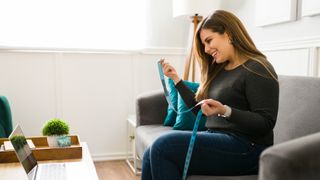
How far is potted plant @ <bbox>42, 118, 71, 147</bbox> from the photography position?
1628 millimetres

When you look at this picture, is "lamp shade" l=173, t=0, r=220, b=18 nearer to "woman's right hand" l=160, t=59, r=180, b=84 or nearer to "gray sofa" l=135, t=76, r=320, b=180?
"gray sofa" l=135, t=76, r=320, b=180

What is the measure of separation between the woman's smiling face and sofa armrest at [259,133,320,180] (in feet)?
2.21

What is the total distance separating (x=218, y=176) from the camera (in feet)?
4.25

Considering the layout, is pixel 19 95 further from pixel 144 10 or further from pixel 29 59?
pixel 144 10

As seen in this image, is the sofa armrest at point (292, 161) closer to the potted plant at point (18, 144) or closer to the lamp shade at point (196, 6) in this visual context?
the potted plant at point (18, 144)

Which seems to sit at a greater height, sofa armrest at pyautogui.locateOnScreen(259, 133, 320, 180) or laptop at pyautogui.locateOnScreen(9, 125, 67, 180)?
sofa armrest at pyautogui.locateOnScreen(259, 133, 320, 180)

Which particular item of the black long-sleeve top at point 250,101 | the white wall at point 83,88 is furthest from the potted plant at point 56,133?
the white wall at point 83,88

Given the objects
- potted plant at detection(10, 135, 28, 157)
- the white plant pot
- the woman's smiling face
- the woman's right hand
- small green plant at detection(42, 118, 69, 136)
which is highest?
the woman's smiling face

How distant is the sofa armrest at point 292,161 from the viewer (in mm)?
813

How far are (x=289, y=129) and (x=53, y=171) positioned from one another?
103 cm

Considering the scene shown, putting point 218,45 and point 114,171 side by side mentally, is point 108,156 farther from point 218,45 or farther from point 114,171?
point 218,45

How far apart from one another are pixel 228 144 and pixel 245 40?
0.46 m

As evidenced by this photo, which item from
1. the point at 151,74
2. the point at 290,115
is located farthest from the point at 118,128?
the point at 290,115

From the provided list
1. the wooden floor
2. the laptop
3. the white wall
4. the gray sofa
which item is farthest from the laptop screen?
the white wall
